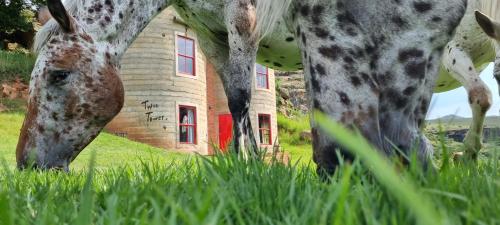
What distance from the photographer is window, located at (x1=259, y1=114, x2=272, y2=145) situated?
72.9 feet

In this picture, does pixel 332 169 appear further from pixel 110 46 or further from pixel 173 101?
pixel 173 101

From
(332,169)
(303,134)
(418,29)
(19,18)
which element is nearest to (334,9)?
(418,29)

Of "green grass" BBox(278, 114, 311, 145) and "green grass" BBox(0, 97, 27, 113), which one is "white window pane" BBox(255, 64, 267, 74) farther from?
"green grass" BBox(0, 97, 27, 113)

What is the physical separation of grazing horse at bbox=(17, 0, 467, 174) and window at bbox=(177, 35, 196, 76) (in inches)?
523

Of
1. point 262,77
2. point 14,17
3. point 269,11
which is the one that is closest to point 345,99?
point 269,11

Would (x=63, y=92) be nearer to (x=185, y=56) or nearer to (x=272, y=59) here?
(x=272, y=59)

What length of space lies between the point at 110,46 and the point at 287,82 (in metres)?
29.1

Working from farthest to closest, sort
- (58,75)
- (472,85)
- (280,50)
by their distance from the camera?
(472,85) < (280,50) < (58,75)

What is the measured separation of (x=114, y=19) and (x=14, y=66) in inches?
635

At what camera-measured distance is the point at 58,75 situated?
4.22 metres

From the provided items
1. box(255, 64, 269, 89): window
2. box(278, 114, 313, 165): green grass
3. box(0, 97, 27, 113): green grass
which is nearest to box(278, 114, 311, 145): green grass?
box(278, 114, 313, 165): green grass

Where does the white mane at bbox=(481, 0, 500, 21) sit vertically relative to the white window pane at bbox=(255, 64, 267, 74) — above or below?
below

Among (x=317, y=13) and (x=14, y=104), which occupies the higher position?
(x=14, y=104)

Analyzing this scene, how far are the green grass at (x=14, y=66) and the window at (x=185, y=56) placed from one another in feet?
16.6
